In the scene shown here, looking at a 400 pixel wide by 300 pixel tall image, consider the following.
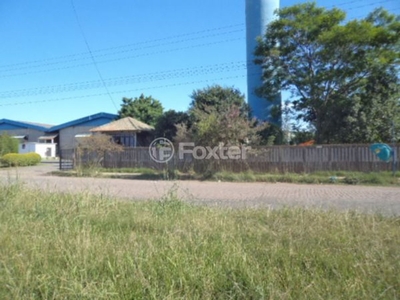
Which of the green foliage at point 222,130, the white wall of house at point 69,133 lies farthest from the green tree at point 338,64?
the white wall of house at point 69,133

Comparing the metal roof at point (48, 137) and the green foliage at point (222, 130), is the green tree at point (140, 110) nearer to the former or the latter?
the metal roof at point (48, 137)

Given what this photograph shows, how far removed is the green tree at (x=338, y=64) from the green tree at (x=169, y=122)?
A: 875cm

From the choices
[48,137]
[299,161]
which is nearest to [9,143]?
[48,137]

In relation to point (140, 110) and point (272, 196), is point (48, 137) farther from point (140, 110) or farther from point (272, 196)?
point (272, 196)

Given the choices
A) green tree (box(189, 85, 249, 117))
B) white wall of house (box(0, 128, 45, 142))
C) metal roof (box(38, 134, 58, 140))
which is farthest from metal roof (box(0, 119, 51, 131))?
green tree (box(189, 85, 249, 117))

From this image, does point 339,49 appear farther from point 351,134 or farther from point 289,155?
point 289,155

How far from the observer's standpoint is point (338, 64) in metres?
21.5

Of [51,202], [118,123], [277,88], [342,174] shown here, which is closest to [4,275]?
[51,202]

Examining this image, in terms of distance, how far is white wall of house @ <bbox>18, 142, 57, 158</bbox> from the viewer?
161 feet

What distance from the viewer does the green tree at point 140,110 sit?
41.9 metres

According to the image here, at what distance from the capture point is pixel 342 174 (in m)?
16.2

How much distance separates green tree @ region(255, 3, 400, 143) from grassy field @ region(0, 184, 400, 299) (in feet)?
58.1

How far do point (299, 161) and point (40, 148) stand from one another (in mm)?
44463

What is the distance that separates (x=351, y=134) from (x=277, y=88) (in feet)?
20.6
